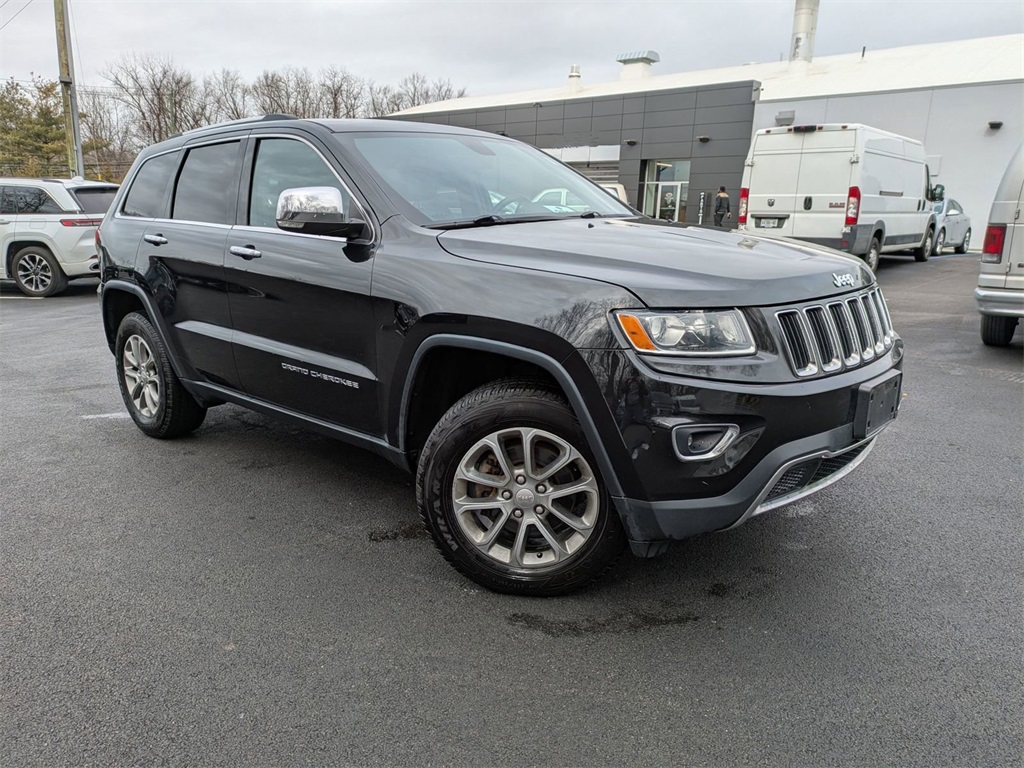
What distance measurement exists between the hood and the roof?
23687 millimetres

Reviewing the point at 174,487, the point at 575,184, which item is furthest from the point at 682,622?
the point at 174,487

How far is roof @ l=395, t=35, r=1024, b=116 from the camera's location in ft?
74.9

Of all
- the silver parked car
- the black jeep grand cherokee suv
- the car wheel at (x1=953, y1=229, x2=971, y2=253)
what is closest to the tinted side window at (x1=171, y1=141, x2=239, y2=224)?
the black jeep grand cherokee suv

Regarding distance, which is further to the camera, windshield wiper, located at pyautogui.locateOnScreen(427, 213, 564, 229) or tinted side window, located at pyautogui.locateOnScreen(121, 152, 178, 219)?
tinted side window, located at pyautogui.locateOnScreen(121, 152, 178, 219)

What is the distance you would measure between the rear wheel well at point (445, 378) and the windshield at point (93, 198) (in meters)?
11.2

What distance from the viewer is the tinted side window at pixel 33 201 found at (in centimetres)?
1188

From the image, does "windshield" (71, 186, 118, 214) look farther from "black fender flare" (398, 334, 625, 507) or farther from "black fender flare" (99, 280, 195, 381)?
"black fender flare" (398, 334, 625, 507)

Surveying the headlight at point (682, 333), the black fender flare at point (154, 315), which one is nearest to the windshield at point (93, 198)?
the black fender flare at point (154, 315)

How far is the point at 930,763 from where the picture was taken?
2043 millimetres

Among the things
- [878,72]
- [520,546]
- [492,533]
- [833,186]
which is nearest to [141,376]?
[492,533]

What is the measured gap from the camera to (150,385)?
474 cm

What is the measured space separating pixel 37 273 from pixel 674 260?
12.9 m

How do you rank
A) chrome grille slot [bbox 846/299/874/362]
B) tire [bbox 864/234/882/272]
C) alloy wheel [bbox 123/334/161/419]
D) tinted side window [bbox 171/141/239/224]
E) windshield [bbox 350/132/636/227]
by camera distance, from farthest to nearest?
tire [bbox 864/234/882/272] → alloy wheel [bbox 123/334/161/419] → tinted side window [bbox 171/141/239/224] → windshield [bbox 350/132/636/227] → chrome grille slot [bbox 846/299/874/362]

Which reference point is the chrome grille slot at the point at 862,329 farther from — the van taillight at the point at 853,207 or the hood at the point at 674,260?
the van taillight at the point at 853,207
